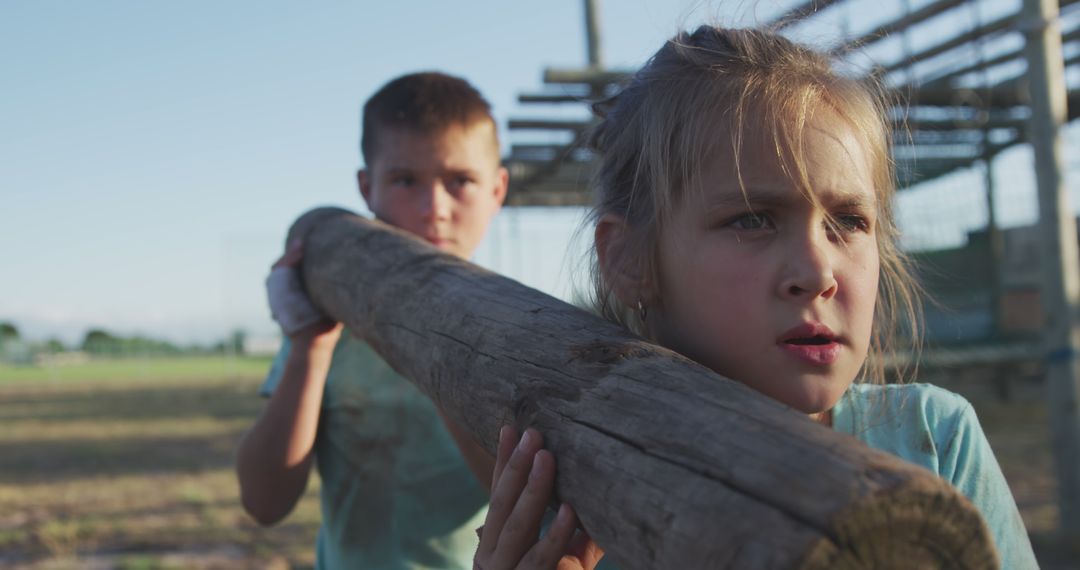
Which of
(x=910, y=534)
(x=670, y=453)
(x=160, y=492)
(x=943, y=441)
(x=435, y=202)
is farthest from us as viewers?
(x=160, y=492)

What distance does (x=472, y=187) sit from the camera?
2406mm

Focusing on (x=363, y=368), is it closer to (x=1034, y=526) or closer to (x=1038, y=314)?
(x=1034, y=526)

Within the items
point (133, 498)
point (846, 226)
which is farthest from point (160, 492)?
point (846, 226)

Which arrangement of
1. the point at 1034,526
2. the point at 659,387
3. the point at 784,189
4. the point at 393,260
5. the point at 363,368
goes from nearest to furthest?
1. the point at 659,387
2. the point at 784,189
3. the point at 393,260
4. the point at 363,368
5. the point at 1034,526

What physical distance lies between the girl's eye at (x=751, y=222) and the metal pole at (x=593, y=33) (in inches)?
195

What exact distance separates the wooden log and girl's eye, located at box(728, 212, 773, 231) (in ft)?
0.72

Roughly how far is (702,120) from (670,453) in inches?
22.0

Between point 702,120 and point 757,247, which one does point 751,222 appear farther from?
point 702,120

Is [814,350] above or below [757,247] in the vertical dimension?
below

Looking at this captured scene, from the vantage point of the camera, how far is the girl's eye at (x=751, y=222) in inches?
45.6

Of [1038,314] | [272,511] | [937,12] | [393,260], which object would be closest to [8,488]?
[272,511]

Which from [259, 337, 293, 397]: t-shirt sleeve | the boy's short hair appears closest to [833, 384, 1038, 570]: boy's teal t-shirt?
the boy's short hair

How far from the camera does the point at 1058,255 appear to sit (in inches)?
183

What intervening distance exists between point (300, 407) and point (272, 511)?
→ 338mm
